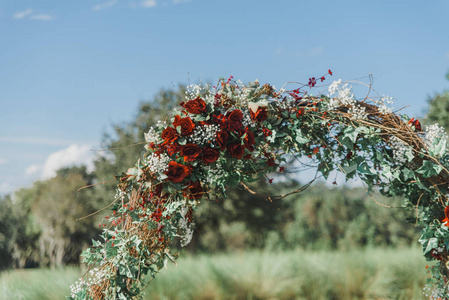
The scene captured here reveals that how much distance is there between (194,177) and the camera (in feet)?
8.87

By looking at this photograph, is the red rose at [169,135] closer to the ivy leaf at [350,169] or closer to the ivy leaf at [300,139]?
the ivy leaf at [300,139]

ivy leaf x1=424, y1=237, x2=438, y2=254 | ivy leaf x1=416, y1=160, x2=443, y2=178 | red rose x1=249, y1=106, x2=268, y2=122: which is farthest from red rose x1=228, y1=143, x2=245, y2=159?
ivy leaf x1=424, y1=237, x2=438, y2=254

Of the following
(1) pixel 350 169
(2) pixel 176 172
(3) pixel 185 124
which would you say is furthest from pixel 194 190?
(1) pixel 350 169

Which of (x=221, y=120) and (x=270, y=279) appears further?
(x=270, y=279)

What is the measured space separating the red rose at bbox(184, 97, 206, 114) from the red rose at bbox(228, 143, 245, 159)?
334mm

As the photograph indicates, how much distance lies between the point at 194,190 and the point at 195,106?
0.62 m

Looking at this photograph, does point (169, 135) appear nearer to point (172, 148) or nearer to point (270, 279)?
point (172, 148)

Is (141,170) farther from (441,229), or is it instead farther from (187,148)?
(441,229)

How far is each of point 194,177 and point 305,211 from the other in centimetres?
1707

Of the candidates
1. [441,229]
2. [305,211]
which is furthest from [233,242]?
[441,229]

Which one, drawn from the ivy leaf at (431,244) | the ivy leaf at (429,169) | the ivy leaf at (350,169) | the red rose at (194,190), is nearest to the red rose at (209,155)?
the red rose at (194,190)

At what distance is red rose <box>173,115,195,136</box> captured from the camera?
2.60 m

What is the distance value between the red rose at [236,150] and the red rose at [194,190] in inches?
13.7

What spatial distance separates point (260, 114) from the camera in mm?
2686
